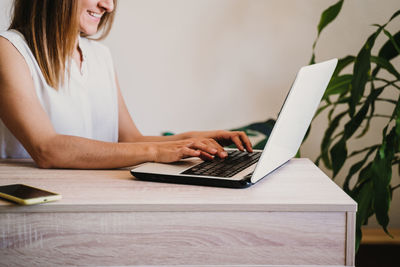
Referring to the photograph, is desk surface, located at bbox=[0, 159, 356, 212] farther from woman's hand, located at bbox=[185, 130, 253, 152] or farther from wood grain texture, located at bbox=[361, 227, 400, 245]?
wood grain texture, located at bbox=[361, 227, 400, 245]

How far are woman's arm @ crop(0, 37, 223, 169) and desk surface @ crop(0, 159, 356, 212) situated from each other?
0.11ft

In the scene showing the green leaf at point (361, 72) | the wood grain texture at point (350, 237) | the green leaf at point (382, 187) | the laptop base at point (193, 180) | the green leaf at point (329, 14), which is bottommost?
the green leaf at point (382, 187)

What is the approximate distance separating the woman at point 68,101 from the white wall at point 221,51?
0.71 meters

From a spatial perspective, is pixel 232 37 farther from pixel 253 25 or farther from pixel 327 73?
pixel 327 73

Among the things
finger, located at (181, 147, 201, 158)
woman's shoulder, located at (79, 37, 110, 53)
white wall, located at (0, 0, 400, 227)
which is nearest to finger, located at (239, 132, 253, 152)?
finger, located at (181, 147, 201, 158)

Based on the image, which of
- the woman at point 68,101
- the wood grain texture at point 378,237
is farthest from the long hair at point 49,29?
the wood grain texture at point 378,237

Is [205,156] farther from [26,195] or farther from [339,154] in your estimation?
[339,154]

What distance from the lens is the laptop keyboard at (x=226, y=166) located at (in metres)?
0.91

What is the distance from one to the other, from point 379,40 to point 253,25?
616 mm

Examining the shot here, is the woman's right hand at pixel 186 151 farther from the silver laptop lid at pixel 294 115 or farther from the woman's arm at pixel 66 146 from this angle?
the silver laptop lid at pixel 294 115

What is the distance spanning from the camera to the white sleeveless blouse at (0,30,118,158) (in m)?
1.29

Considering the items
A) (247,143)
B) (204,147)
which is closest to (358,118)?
(247,143)

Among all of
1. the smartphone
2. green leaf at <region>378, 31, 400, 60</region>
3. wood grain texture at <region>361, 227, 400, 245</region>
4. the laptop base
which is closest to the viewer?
the smartphone

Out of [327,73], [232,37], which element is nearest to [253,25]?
[232,37]
